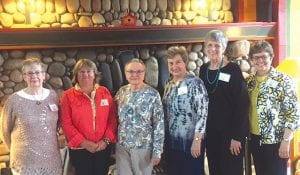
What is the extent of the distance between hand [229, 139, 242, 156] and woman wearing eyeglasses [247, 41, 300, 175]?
12 cm

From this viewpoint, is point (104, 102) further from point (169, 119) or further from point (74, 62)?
point (74, 62)

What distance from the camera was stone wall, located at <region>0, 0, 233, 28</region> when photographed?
15.2 ft

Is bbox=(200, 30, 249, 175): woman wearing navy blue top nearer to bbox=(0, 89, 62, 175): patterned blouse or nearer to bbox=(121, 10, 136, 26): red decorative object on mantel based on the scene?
bbox=(0, 89, 62, 175): patterned blouse

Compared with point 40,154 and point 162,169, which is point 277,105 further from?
point 162,169

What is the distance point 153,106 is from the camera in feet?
9.14

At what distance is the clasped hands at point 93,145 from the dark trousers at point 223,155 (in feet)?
2.37

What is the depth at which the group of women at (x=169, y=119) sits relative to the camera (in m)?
2.68

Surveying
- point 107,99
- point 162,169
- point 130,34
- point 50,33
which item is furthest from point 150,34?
point 107,99

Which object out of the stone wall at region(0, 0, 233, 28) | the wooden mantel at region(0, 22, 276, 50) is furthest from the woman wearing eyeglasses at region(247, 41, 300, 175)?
the stone wall at region(0, 0, 233, 28)

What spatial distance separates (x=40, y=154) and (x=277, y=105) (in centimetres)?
157

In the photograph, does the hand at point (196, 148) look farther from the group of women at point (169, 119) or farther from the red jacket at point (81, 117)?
the red jacket at point (81, 117)

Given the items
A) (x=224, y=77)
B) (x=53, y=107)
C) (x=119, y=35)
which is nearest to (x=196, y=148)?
(x=224, y=77)

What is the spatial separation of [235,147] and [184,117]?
39cm

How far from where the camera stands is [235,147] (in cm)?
277
